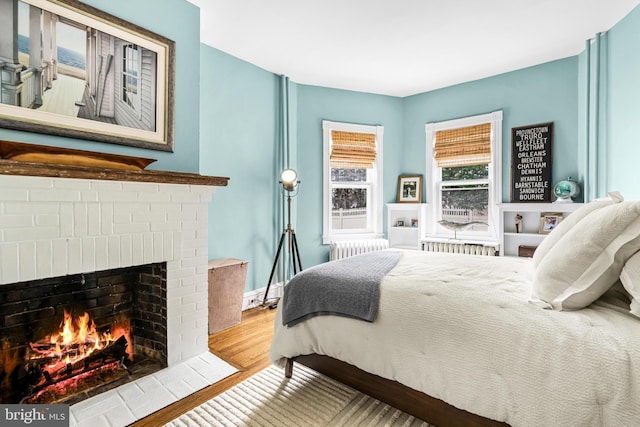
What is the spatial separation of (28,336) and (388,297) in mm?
2006

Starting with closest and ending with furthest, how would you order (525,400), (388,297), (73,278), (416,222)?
(525,400) → (388,297) → (73,278) → (416,222)

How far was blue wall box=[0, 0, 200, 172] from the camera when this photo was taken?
2131mm

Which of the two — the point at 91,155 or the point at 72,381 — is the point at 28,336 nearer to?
the point at 72,381

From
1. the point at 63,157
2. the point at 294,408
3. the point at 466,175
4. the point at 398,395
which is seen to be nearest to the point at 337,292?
the point at 398,395

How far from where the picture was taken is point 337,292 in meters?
1.73

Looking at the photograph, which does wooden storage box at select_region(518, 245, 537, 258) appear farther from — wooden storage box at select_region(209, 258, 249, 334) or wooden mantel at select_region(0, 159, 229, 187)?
wooden mantel at select_region(0, 159, 229, 187)

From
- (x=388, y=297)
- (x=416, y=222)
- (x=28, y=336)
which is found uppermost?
(x=416, y=222)

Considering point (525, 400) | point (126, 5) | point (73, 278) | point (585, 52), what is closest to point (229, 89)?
point (126, 5)

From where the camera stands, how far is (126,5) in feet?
6.78

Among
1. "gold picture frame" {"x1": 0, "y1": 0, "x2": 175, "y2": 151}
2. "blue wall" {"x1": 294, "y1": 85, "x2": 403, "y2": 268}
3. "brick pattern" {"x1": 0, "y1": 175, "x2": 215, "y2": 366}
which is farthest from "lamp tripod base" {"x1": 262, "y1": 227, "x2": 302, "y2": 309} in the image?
"gold picture frame" {"x1": 0, "y1": 0, "x2": 175, "y2": 151}

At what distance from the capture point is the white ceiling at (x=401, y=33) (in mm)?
2467

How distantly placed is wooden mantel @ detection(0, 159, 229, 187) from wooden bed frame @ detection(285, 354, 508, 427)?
141 centimetres

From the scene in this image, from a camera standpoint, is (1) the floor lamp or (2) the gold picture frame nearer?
(2) the gold picture frame

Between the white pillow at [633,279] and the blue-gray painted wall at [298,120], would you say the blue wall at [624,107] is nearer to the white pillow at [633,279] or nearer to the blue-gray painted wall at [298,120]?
the blue-gray painted wall at [298,120]
